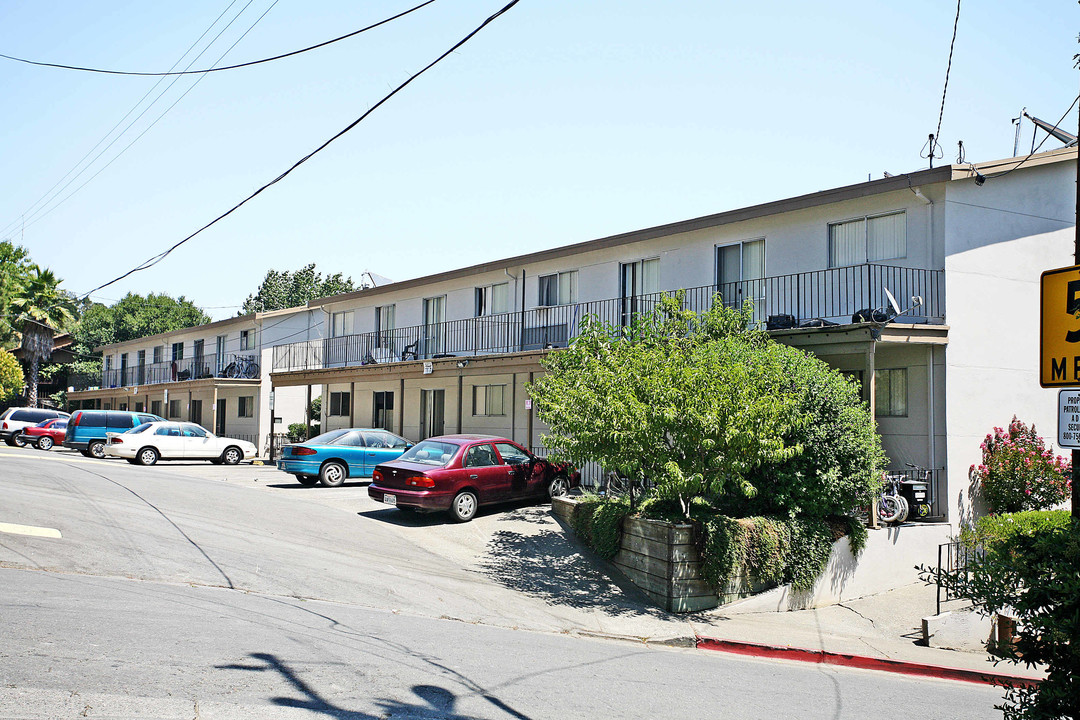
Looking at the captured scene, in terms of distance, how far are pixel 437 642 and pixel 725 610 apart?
5.33 m

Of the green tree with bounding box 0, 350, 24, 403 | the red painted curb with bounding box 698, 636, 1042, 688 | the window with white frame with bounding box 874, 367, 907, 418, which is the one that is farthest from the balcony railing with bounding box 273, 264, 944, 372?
the green tree with bounding box 0, 350, 24, 403

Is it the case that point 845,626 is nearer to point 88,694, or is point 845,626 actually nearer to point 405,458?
point 405,458

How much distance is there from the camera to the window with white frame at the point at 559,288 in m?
21.9

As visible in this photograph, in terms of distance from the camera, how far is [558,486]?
1705 centimetres

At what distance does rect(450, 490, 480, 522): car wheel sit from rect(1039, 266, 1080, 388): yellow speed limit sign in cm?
1076

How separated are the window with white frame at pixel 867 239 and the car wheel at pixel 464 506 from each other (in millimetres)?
8485

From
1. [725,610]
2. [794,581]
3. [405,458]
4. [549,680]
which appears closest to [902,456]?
[794,581]

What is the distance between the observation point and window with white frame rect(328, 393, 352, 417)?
3142 cm

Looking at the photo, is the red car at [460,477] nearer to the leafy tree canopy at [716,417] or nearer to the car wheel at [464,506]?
the car wheel at [464,506]

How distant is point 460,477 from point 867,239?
9115mm

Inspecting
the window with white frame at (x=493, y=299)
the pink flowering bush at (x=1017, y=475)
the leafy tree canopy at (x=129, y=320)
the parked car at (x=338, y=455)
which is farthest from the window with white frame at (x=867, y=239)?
the leafy tree canopy at (x=129, y=320)

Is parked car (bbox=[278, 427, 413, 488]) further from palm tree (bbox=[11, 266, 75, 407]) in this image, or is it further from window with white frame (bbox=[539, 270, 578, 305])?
palm tree (bbox=[11, 266, 75, 407])

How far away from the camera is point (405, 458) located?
15.6m

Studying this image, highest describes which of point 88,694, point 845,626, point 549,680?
point 88,694
